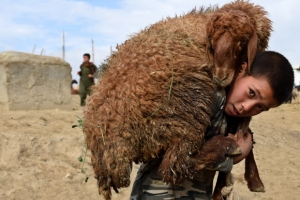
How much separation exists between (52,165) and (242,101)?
3784 mm

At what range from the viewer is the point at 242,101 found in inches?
70.7

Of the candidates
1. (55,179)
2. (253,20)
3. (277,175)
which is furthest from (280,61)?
(277,175)

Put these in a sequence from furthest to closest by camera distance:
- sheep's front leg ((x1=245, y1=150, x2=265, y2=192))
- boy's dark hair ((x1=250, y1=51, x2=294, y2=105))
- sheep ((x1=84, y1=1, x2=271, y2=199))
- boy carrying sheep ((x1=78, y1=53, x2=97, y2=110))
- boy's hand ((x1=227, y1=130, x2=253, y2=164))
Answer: boy carrying sheep ((x1=78, y1=53, x2=97, y2=110))
sheep's front leg ((x1=245, y1=150, x2=265, y2=192))
boy's hand ((x1=227, y1=130, x2=253, y2=164))
boy's dark hair ((x1=250, y1=51, x2=294, y2=105))
sheep ((x1=84, y1=1, x2=271, y2=199))

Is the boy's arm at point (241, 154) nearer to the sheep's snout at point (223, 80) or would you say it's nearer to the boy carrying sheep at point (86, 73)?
the sheep's snout at point (223, 80)

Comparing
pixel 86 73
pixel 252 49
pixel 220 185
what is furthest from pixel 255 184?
pixel 86 73

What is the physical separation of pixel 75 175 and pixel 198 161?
368 centimetres

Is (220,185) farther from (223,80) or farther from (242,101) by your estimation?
(223,80)

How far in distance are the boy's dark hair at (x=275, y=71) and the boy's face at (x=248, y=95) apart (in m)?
0.02

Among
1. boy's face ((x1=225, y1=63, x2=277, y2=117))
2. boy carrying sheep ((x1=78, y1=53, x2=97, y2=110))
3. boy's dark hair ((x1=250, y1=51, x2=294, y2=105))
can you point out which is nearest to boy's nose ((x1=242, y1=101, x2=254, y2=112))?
boy's face ((x1=225, y1=63, x2=277, y2=117))

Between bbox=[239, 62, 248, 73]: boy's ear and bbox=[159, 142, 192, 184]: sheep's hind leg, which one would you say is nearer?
bbox=[159, 142, 192, 184]: sheep's hind leg

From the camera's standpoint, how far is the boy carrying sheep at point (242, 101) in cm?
176

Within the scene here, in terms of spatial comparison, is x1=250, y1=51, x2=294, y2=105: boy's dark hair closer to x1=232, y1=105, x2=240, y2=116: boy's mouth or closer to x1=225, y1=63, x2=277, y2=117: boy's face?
x1=225, y1=63, x2=277, y2=117: boy's face

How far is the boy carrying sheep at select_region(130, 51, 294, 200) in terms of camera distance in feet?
5.76

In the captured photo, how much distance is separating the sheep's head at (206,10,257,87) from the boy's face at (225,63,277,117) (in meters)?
0.09
